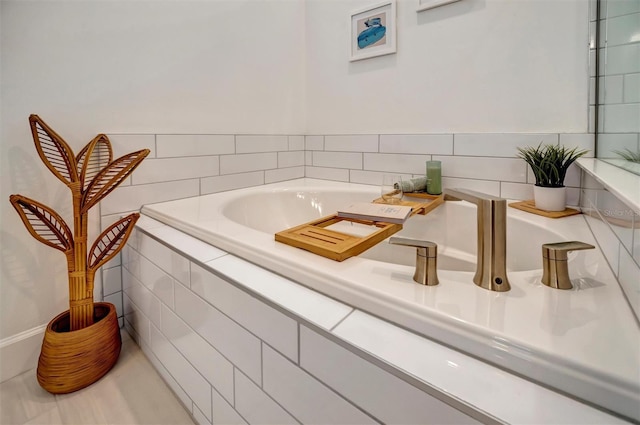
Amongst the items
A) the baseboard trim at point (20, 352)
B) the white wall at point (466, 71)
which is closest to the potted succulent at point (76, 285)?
the baseboard trim at point (20, 352)

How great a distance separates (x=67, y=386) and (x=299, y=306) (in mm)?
971

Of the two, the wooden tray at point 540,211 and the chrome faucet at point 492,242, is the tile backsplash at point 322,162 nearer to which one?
the wooden tray at point 540,211

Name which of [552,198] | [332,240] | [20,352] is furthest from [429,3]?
[20,352]

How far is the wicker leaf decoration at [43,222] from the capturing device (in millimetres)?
890

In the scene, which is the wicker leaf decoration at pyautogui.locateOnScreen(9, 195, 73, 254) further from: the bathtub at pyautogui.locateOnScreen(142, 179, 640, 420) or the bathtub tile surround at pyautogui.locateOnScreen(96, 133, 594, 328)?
the bathtub at pyautogui.locateOnScreen(142, 179, 640, 420)

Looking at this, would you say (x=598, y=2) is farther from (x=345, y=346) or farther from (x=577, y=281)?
(x=345, y=346)

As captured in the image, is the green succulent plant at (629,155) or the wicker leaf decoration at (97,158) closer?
the green succulent plant at (629,155)

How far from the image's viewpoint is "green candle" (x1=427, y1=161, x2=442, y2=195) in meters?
1.40

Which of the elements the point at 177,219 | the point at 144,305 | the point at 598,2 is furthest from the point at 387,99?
the point at 144,305

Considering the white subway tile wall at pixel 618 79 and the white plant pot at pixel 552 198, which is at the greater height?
the white subway tile wall at pixel 618 79

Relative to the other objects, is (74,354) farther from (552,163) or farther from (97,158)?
(552,163)

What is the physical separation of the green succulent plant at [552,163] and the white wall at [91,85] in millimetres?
1347

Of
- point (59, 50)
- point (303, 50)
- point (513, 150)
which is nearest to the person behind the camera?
point (59, 50)

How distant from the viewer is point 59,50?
111 centimetres
